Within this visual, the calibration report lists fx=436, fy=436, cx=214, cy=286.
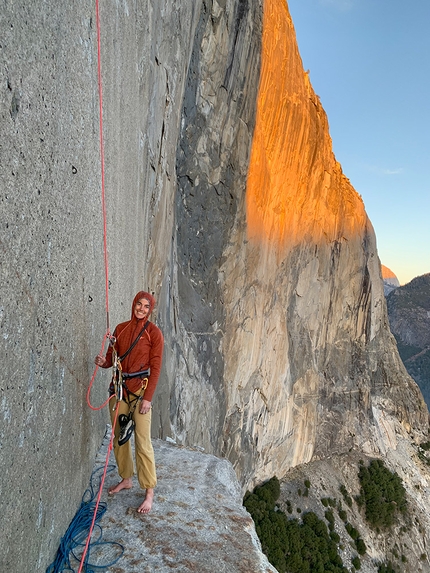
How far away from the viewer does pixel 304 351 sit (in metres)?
26.8

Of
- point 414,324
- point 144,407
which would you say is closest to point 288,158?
point 144,407

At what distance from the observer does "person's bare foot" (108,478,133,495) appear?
357 centimetres

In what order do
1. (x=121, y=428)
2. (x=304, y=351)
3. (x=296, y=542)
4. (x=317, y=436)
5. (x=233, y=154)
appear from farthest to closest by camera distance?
1. (x=317, y=436)
2. (x=304, y=351)
3. (x=296, y=542)
4. (x=233, y=154)
5. (x=121, y=428)

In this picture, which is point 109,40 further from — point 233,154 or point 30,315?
point 233,154

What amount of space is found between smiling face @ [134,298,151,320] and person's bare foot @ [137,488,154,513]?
136 cm

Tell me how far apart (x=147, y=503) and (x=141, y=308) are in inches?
59.1

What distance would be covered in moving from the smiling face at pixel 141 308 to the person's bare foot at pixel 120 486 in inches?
54.9

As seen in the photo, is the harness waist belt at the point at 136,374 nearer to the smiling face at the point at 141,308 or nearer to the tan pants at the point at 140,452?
the tan pants at the point at 140,452

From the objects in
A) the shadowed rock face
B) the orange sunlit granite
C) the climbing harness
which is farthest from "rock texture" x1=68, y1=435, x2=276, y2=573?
the orange sunlit granite

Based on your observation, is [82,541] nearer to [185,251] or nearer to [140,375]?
[140,375]

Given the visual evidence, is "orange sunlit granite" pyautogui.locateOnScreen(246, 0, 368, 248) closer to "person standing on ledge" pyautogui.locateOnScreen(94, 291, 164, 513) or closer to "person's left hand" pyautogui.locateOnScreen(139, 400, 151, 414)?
"person standing on ledge" pyautogui.locateOnScreen(94, 291, 164, 513)

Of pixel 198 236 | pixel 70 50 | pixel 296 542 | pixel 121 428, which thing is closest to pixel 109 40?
pixel 70 50

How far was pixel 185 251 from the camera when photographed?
47.6 feet

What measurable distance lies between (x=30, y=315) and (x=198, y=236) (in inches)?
513
